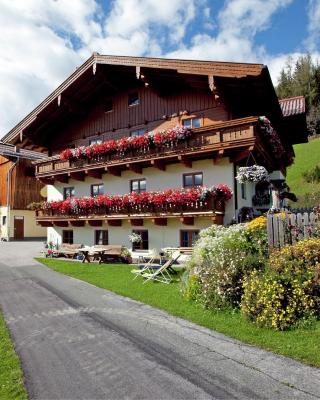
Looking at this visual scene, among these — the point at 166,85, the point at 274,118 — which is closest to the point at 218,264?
the point at 166,85

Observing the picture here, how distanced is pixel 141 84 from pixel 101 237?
30.5ft

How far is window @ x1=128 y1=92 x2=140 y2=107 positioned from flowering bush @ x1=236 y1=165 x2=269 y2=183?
30.0ft

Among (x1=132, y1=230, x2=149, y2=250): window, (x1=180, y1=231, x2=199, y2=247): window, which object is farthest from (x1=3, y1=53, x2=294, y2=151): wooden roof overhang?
(x1=132, y1=230, x2=149, y2=250): window

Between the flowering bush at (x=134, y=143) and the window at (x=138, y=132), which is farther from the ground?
the window at (x=138, y=132)

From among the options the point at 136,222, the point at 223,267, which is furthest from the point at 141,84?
the point at 223,267

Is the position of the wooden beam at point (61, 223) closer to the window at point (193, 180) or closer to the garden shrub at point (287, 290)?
the window at point (193, 180)

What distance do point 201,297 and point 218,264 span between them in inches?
41.1

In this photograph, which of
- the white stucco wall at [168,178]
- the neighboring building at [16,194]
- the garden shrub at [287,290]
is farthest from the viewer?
the neighboring building at [16,194]

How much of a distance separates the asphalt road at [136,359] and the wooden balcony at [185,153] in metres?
8.24

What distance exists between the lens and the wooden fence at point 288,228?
9281 mm

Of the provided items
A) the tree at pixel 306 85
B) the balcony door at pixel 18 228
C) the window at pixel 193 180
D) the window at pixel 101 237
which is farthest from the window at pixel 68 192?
the tree at pixel 306 85

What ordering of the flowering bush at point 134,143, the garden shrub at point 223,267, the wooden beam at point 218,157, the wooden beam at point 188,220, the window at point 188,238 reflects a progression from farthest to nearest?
the window at point 188,238, the wooden beam at point 188,220, the flowering bush at point 134,143, the wooden beam at point 218,157, the garden shrub at point 223,267

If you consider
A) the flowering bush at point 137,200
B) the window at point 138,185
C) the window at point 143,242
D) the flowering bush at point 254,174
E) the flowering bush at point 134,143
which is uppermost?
the flowering bush at point 134,143

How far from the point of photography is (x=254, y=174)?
41.0 feet
